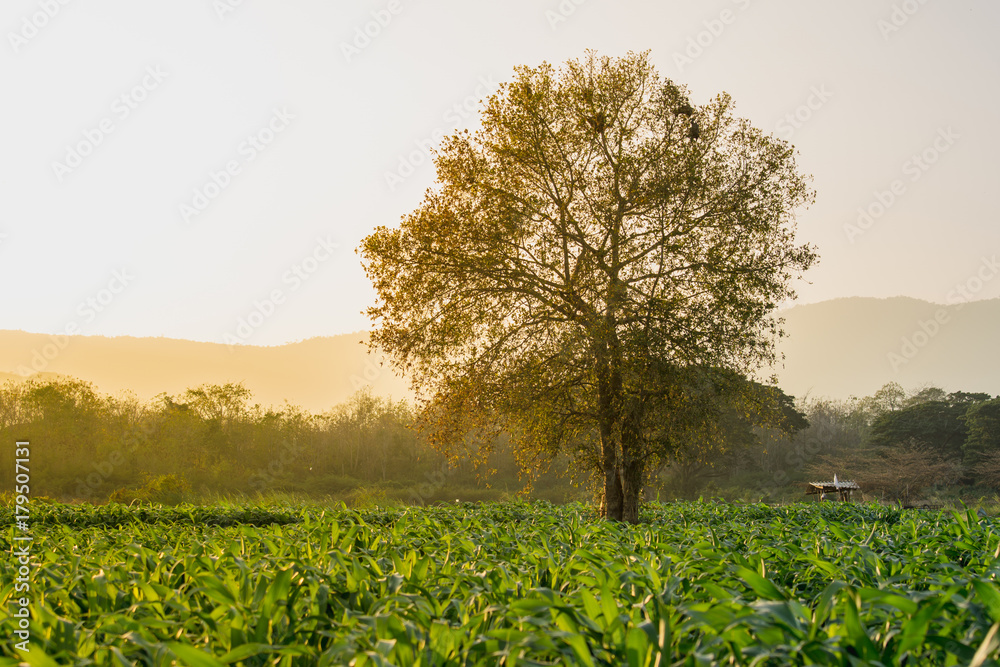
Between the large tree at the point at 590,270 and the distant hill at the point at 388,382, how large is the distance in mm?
13019

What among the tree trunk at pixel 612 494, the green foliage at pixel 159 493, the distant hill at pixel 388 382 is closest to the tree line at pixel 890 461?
the distant hill at pixel 388 382

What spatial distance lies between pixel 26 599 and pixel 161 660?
4.12 feet

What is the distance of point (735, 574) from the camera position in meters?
2.81

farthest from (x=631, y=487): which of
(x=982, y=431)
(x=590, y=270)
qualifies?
(x=982, y=431)

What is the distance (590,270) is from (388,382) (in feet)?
108

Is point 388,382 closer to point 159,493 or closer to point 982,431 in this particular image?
point 159,493

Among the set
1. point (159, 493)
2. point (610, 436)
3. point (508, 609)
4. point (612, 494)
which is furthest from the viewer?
point (159, 493)

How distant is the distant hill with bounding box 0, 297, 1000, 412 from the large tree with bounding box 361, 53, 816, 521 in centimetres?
1302

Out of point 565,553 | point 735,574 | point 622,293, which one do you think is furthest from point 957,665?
point 622,293

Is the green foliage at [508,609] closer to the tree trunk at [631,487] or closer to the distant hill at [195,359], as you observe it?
the tree trunk at [631,487]

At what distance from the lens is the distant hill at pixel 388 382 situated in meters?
50.9

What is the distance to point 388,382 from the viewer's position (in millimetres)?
44375

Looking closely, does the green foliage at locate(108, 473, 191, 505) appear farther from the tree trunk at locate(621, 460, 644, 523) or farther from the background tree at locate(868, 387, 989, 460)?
the background tree at locate(868, 387, 989, 460)

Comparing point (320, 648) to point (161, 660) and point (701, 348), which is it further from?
point (701, 348)
